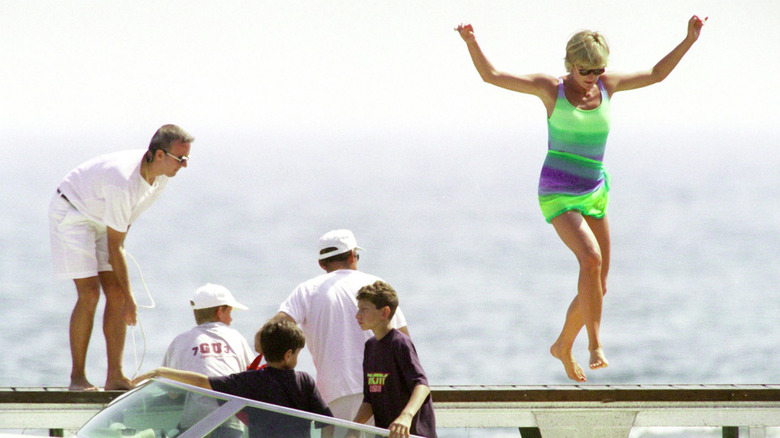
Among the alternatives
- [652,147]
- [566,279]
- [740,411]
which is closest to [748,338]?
[566,279]

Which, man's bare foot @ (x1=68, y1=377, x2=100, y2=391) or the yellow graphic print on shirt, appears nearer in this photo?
the yellow graphic print on shirt

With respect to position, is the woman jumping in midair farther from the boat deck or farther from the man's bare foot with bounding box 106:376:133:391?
the man's bare foot with bounding box 106:376:133:391

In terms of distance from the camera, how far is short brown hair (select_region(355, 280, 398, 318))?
4.01 m

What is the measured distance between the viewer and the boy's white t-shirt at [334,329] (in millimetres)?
4531

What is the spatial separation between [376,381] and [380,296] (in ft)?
1.15

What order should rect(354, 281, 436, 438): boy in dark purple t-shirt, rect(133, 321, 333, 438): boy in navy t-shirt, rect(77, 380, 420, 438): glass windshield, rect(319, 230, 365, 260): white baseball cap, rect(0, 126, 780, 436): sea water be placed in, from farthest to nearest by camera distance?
rect(0, 126, 780, 436): sea water < rect(319, 230, 365, 260): white baseball cap < rect(354, 281, 436, 438): boy in dark purple t-shirt < rect(133, 321, 333, 438): boy in navy t-shirt < rect(77, 380, 420, 438): glass windshield

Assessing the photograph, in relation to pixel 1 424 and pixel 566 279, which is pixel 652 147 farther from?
pixel 1 424

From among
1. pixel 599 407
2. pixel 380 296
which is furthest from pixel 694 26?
pixel 380 296

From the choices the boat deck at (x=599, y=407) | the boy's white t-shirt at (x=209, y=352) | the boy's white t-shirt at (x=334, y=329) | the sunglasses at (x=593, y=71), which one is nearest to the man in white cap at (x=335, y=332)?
the boy's white t-shirt at (x=334, y=329)

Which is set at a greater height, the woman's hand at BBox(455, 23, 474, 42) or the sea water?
the sea water

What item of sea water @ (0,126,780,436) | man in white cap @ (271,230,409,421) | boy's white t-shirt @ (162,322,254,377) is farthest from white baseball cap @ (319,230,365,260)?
sea water @ (0,126,780,436)

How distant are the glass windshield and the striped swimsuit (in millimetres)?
2171

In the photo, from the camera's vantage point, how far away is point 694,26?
529 centimetres

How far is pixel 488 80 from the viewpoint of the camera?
16.3 ft
